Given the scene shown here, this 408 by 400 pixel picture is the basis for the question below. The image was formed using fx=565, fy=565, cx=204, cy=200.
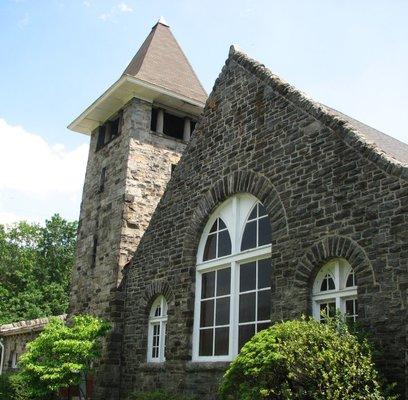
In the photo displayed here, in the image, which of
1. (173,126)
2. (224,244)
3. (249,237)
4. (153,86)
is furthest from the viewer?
(173,126)

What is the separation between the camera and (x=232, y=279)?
12.9 m

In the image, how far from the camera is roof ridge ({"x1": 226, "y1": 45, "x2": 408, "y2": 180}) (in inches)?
384

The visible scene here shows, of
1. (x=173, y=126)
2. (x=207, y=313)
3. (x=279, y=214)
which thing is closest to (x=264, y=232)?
(x=279, y=214)

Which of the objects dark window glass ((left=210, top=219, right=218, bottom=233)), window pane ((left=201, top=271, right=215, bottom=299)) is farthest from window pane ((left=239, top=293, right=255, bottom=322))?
dark window glass ((left=210, top=219, right=218, bottom=233))

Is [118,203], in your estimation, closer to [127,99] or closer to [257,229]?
[127,99]

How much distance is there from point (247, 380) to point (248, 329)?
301 centimetres

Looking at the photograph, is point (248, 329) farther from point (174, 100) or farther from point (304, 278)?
point (174, 100)

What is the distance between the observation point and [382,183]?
980cm

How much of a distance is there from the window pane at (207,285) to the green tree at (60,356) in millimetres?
3552

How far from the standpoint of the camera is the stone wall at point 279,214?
30.8 ft

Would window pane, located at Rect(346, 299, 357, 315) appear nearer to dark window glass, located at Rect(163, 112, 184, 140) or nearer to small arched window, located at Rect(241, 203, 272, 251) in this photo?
small arched window, located at Rect(241, 203, 272, 251)

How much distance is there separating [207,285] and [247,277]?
1.54 m

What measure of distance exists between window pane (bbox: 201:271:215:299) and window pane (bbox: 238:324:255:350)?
148cm

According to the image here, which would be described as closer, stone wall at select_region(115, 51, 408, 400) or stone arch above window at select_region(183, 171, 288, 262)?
stone wall at select_region(115, 51, 408, 400)
